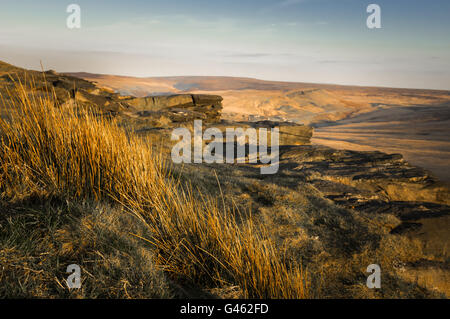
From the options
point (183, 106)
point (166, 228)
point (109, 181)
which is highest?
point (183, 106)

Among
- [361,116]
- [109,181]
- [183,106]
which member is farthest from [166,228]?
[361,116]

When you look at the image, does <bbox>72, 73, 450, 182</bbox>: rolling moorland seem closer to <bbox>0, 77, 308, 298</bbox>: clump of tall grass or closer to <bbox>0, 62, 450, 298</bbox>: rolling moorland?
<bbox>0, 62, 450, 298</bbox>: rolling moorland

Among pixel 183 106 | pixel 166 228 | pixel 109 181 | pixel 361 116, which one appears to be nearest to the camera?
pixel 166 228

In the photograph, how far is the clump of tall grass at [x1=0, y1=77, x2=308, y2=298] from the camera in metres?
1.86

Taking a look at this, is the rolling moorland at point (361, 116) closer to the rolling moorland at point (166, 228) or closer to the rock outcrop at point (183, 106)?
the rolling moorland at point (166, 228)

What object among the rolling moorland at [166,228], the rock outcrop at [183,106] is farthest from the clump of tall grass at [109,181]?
the rock outcrop at [183,106]

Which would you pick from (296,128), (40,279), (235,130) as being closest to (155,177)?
(40,279)

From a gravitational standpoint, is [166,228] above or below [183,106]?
below

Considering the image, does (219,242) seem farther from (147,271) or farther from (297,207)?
(297,207)

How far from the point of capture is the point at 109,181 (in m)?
2.50

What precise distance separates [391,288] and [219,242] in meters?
1.94

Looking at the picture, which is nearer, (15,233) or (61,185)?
(15,233)

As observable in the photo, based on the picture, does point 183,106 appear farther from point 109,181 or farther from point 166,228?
point 166,228

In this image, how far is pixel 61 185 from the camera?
2.29 metres
